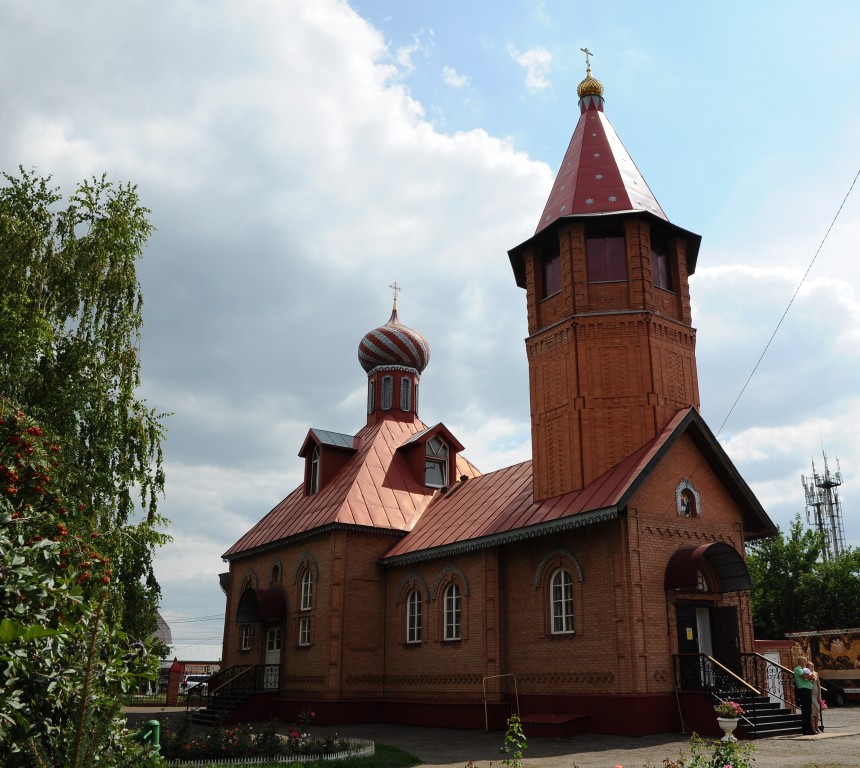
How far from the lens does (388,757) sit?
12000mm

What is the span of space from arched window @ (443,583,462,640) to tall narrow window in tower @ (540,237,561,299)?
7574mm

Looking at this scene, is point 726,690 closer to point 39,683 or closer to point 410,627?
point 410,627

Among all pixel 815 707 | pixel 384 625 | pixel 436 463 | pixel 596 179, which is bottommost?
pixel 815 707

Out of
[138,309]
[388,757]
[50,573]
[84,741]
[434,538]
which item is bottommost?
[388,757]

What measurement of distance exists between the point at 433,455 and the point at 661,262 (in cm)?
919

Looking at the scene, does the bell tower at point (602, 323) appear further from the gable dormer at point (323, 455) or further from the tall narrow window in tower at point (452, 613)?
the gable dormer at point (323, 455)

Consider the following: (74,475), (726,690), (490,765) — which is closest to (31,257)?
(74,475)

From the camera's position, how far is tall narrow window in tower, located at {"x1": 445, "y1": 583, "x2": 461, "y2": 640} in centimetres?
1892

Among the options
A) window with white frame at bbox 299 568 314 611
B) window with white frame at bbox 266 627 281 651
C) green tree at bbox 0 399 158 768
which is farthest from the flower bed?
window with white frame at bbox 266 627 281 651

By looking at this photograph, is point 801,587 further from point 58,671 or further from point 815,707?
point 58,671

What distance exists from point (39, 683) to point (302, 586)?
60.8ft

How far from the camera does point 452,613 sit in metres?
19.2

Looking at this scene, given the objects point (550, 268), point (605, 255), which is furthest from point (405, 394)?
point (605, 255)

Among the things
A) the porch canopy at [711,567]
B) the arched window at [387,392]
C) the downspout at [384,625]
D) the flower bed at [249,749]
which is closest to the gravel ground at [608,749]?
the flower bed at [249,749]
